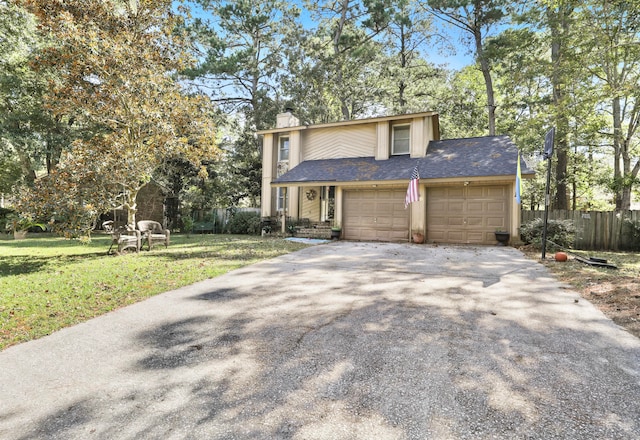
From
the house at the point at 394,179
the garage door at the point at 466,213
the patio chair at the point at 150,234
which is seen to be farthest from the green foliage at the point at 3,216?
the garage door at the point at 466,213

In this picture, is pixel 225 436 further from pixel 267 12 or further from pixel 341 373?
pixel 267 12

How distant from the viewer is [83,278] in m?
6.12

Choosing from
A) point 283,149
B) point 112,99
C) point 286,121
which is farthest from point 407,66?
point 112,99

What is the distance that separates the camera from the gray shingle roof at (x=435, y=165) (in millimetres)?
11742

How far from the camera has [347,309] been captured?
442cm

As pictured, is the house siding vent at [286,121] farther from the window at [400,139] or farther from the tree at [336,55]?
the window at [400,139]

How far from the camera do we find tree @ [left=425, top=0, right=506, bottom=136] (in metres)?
17.3

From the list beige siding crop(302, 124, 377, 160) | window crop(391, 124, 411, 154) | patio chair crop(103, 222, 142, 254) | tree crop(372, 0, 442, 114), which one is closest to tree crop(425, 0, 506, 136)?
tree crop(372, 0, 442, 114)

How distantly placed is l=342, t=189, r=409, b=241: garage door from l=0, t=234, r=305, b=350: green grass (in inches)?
169

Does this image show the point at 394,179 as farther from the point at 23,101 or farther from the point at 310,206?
the point at 23,101

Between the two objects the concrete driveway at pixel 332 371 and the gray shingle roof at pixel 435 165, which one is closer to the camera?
the concrete driveway at pixel 332 371

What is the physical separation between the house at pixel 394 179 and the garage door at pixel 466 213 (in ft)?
0.11

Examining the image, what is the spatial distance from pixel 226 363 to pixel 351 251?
7.15 metres

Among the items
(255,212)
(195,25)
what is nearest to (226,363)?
(255,212)
